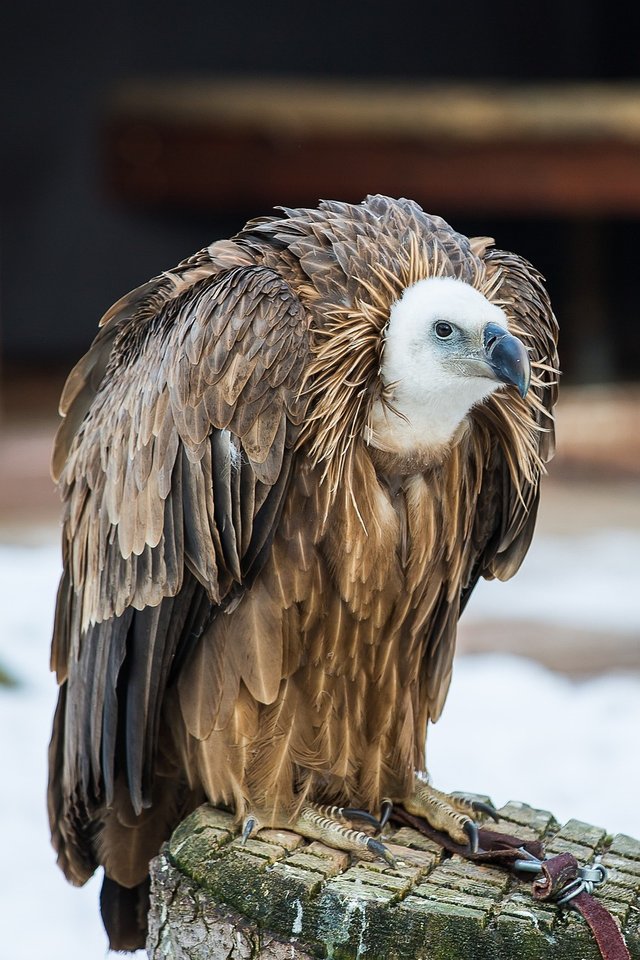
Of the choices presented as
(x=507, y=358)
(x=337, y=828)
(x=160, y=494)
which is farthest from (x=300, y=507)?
(x=337, y=828)

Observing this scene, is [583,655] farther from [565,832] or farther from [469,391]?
[469,391]

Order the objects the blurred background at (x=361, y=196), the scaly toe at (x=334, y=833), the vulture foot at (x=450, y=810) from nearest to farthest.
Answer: the scaly toe at (x=334, y=833), the vulture foot at (x=450, y=810), the blurred background at (x=361, y=196)

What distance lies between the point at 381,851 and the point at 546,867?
0.37 m

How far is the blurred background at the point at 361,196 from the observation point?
5395 millimetres

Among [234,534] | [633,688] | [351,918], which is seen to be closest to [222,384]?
[234,534]

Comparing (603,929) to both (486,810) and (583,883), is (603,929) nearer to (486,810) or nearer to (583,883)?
(583,883)

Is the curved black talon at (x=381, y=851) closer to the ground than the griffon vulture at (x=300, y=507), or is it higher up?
closer to the ground

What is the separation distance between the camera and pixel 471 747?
5016 millimetres

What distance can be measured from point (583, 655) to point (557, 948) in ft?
12.7

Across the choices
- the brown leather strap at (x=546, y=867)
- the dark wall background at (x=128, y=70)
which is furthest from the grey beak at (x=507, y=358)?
the dark wall background at (x=128, y=70)

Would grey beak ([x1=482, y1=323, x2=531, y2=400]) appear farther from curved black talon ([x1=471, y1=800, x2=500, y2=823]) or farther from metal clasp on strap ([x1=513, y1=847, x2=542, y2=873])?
curved black talon ([x1=471, y1=800, x2=500, y2=823])

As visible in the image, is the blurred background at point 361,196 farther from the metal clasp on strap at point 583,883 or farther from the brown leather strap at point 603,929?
the brown leather strap at point 603,929

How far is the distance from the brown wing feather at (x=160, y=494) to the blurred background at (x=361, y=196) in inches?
47.7

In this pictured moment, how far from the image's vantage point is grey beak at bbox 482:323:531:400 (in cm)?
252
